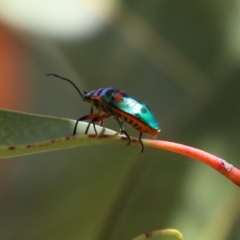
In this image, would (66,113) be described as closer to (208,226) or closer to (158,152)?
(158,152)

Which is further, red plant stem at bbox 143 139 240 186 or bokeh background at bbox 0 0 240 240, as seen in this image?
bokeh background at bbox 0 0 240 240

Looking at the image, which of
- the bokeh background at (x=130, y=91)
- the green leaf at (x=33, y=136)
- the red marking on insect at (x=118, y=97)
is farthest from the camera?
the bokeh background at (x=130, y=91)

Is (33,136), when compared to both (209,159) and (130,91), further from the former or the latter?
(130,91)

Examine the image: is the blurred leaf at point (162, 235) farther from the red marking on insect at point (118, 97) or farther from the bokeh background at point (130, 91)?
the bokeh background at point (130, 91)

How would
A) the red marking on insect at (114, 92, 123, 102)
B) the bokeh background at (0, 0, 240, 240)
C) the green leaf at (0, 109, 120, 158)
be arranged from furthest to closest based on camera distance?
the bokeh background at (0, 0, 240, 240) → the red marking on insect at (114, 92, 123, 102) → the green leaf at (0, 109, 120, 158)

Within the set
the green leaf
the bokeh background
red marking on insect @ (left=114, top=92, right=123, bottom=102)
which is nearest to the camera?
the green leaf

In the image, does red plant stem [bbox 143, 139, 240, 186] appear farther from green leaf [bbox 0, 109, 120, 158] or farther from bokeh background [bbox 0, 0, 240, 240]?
bokeh background [bbox 0, 0, 240, 240]

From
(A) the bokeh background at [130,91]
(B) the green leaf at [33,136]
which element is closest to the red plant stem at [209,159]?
(B) the green leaf at [33,136]

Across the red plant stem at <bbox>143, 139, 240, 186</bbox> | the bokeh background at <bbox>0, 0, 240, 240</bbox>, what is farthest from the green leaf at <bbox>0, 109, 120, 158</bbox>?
the bokeh background at <bbox>0, 0, 240, 240</bbox>

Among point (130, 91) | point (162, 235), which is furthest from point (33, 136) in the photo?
point (130, 91)
